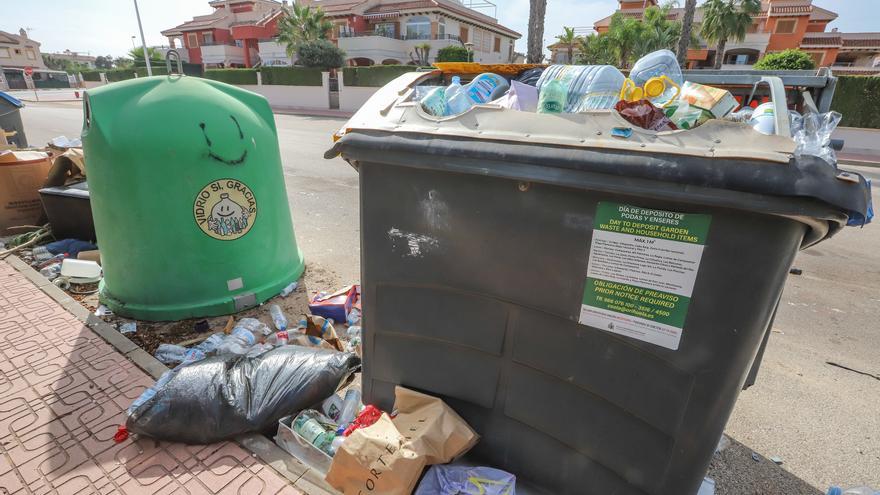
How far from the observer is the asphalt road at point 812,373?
211 cm

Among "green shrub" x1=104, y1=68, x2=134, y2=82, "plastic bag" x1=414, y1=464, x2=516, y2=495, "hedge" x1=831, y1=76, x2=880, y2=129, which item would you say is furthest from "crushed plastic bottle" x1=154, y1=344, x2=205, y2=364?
"green shrub" x1=104, y1=68, x2=134, y2=82

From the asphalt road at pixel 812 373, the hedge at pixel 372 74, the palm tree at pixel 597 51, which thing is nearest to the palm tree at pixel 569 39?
the palm tree at pixel 597 51

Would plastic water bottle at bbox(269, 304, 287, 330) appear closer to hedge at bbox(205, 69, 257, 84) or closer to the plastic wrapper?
the plastic wrapper

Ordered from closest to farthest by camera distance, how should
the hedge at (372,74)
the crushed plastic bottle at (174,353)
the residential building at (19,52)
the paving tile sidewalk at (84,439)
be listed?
the paving tile sidewalk at (84,439), the crushed plastic bottle at (174,353), the hedge at (372,74), the residential building at (19,52)

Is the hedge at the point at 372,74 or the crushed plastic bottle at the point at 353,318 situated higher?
the hedge at the point at 372,74

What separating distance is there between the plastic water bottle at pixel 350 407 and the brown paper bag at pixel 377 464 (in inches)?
17.1

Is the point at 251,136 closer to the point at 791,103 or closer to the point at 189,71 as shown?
the point at 791,103

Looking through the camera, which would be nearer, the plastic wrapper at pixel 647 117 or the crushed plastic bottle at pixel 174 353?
the plastic wrapper at pixel 647 117

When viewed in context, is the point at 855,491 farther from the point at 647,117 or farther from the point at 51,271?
the point at 51,271

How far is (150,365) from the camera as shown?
271 cm

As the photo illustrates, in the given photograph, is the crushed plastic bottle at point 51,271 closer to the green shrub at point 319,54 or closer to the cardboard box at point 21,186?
the cardboard box at point 21,186

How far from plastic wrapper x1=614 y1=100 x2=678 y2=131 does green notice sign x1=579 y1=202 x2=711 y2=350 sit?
255mm

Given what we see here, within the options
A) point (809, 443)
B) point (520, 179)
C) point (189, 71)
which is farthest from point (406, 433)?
point (189, 71)

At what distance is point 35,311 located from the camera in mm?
3383
